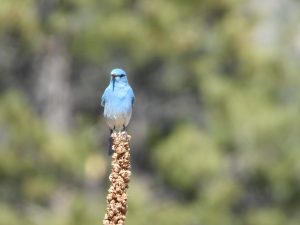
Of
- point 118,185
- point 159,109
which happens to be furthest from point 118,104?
point 159,109

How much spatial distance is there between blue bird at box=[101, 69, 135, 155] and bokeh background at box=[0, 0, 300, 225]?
1043 cm

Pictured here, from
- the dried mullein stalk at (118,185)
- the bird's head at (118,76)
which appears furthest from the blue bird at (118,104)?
the dried mullein stalk at (118,185)

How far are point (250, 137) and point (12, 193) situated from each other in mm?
4076

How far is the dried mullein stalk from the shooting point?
441cm

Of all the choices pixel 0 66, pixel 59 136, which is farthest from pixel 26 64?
pixel 59 136

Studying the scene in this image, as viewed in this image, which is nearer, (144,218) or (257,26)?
(144,218)

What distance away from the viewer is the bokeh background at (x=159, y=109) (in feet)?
53.8

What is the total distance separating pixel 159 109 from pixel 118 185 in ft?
47.5

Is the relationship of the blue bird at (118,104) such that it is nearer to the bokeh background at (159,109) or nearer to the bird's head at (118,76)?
the bird's head at (118,76)

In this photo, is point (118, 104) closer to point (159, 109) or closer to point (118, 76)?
point (118, 76)

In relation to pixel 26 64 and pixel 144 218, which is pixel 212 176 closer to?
pixel 144 218

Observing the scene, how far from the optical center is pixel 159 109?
62.2 ft

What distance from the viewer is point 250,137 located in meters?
18.3

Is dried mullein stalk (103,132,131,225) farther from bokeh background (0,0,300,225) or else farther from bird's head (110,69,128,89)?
bokeh background (0,0,300,225)
